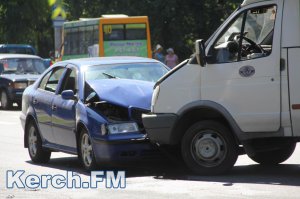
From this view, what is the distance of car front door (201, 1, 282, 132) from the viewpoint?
920 centimetres

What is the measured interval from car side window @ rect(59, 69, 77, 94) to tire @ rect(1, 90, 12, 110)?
16.0 meters

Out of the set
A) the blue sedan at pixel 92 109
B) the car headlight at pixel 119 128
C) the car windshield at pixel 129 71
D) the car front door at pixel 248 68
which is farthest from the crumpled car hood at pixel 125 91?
the car front door at pixel 248 68

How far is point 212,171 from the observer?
9.70m

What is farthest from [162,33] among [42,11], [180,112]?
[42,11]

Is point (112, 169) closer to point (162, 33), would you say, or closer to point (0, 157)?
point (0, 157)

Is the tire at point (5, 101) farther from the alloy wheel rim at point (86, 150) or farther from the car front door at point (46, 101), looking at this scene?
the alloy wheel rim at point (86, 150)

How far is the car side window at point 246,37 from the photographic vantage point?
945cm

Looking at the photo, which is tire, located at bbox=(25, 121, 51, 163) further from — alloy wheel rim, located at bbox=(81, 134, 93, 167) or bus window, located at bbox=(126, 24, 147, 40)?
bus window, located at bbox=(126, 24, 147, 40)

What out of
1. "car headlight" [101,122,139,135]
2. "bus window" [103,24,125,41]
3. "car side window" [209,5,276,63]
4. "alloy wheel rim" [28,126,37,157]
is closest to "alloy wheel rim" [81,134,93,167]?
"car headlight" [101,122,139,135]

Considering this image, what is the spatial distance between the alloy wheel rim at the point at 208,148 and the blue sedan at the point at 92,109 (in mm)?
696

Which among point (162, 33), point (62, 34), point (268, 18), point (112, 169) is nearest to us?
point (268, 18)

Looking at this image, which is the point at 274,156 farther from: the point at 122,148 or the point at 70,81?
the point at 70,81

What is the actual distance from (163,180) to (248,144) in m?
1.07

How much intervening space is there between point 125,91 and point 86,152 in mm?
955
